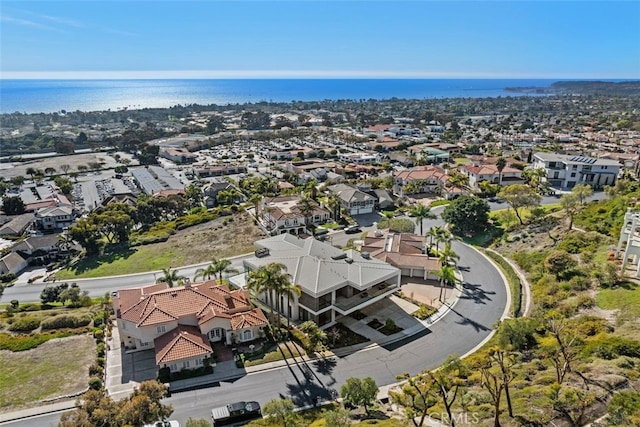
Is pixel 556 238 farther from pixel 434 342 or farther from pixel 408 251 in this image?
pixel 434 342

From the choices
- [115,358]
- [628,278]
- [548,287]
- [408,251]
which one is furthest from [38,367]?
[628,278]

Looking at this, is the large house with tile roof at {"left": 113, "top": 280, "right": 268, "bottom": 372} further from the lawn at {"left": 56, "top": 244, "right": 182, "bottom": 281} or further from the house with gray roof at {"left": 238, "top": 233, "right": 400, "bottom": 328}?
the lawn at {"left": 56, "top": 244, "right": 182, "bottom": 281}

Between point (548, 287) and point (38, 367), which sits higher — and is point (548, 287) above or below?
above

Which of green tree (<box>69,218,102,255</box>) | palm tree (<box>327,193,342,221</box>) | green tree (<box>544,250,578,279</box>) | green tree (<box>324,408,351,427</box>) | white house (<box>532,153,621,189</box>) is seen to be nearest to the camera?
green tree (<box>324,408,351,427</box>)

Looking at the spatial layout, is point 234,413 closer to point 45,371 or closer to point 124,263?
point 45,371

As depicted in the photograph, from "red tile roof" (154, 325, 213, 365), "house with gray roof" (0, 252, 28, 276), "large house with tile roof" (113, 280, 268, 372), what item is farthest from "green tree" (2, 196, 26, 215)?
"red tile roof" (154, 325, 213, 365)

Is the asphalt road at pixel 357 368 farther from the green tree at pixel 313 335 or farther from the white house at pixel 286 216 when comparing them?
the white house at pixel 286 216

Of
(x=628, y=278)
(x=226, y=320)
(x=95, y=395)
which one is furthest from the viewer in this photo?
(x=628, y=278)
